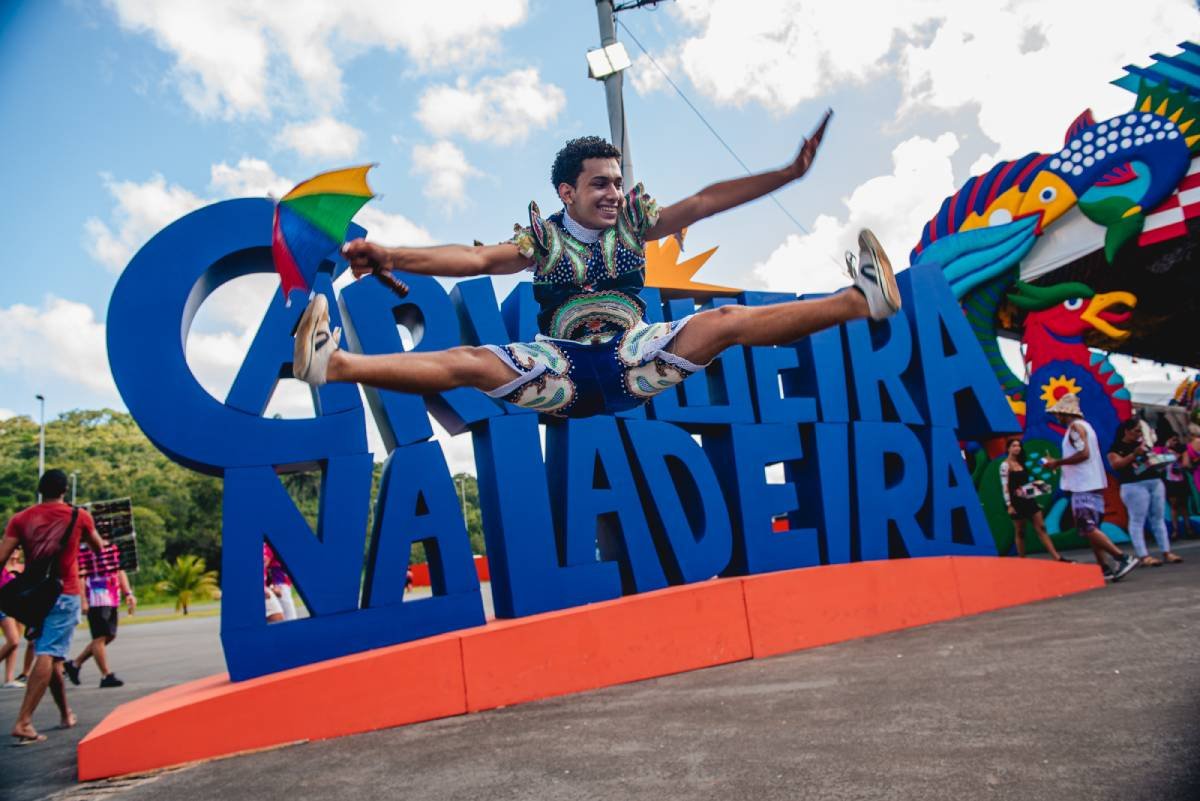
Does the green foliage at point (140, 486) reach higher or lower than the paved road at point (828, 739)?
higher

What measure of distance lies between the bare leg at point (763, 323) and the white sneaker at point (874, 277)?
42 mm

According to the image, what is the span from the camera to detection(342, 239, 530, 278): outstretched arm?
262cm

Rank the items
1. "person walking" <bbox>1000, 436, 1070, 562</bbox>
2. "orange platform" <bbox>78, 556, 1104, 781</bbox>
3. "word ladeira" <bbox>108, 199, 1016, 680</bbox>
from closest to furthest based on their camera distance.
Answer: "orange platform" <bbox>78, 556, 1104, 781</bbox> < "word ladeira" <bbox>108, 199, 1016, 680</bbox> < "person walking" <bbox>1000, 436, 1070, 562</bbox>

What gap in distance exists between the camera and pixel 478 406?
6.21m

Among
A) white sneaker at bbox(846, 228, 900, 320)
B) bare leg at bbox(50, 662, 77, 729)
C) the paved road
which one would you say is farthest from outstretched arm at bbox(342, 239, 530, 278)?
bare leg at bbox(50, 662, 77, 729)

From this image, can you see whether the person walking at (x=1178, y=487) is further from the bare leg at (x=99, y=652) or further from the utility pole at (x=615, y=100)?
the bare leg at (x=99, y=652)

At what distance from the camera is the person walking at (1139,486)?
8820 mm

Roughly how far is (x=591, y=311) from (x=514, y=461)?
11.3 feet

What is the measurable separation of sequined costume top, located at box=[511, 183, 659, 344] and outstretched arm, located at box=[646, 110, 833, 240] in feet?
0.38

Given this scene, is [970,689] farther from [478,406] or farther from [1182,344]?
[1182,344]

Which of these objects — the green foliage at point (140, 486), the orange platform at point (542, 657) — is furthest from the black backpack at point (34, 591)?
the green foliage at point (140, 486)

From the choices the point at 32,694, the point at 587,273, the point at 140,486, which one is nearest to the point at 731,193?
the point at 587,273

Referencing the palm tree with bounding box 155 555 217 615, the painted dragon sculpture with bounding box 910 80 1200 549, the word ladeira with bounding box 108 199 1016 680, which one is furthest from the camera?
the palm tree with bounding box 155 555 217 615

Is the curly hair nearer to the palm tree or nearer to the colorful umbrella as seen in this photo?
the colorful umbrella
